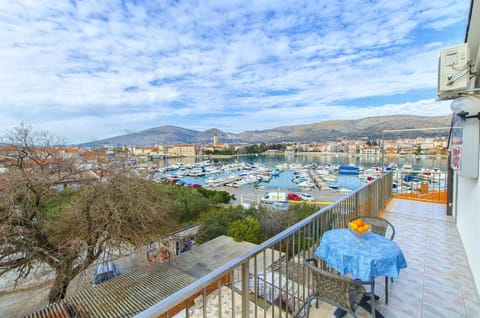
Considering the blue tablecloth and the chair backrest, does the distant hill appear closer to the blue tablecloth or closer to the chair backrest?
the chair backrest

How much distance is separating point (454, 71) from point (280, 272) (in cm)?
307

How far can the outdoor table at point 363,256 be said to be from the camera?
59.7 inches

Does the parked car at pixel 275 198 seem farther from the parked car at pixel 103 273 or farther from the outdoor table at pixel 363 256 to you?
the outdoor table at pixel 363 256

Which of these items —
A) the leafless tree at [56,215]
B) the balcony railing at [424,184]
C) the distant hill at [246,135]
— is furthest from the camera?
the distant hill at [246,135]

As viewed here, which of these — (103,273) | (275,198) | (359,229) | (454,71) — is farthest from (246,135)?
(359,229)

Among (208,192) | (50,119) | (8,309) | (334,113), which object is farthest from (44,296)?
(334,113)

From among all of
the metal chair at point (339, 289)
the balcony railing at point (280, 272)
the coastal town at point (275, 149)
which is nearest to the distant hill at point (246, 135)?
the coastal town at point (275, 149)

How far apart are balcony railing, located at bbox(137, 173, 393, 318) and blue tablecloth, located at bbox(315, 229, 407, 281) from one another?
24 centimetres

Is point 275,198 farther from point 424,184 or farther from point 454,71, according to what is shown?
point 454,71

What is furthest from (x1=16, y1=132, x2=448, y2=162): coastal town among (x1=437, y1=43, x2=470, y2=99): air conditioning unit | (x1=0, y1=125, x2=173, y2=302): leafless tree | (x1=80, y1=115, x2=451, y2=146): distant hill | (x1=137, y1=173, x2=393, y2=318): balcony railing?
(x1=437, y1=43, x2=470, y2=99): air conditioning unit

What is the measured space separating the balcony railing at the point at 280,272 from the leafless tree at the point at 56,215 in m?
4.40

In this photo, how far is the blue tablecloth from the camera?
1520 millimetres

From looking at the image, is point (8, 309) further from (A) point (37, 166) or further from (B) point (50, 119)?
(B) point (50, 119)

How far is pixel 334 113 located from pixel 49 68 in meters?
25.0
